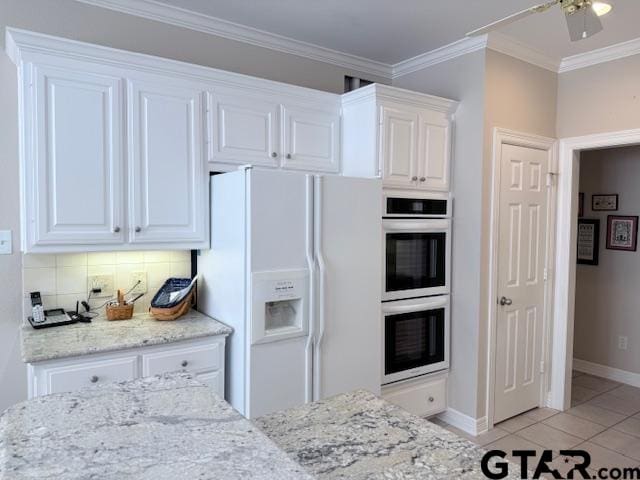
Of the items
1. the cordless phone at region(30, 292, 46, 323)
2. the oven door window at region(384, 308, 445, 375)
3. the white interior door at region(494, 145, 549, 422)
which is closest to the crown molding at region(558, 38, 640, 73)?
the white interior door at region(494, 145, 549, 422)

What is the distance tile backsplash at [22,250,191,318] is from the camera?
2.50 meters

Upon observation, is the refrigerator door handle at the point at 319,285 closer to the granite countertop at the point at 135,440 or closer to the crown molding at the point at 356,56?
the crown molding at the point at 356,56

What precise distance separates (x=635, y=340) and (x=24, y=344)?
15.2 ft

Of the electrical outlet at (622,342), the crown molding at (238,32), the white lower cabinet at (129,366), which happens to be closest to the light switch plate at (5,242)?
the white lower cabinet at (129,366)

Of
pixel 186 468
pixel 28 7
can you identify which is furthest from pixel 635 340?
pixel 28 7

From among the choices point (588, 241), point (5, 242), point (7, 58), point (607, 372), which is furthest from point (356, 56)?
point (607, 372)

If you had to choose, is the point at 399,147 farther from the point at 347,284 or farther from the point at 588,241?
the point at 588,241

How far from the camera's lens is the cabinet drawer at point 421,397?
9.95 ft

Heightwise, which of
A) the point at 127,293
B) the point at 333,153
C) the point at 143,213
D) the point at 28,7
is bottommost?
the point at 127,293

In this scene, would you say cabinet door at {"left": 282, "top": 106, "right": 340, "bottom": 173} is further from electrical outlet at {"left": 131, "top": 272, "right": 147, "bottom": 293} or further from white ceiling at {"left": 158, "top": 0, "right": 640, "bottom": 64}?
electrical outlet at {"left": 131, "top": 272, "right": 147, "bottom": 293}

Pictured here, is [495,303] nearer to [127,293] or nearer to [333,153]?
[333,153]

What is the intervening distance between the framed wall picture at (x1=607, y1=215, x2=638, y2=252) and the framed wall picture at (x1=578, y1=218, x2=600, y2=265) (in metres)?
0.10

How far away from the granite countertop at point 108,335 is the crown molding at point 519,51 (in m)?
2.47

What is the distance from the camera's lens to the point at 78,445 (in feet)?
2.71
